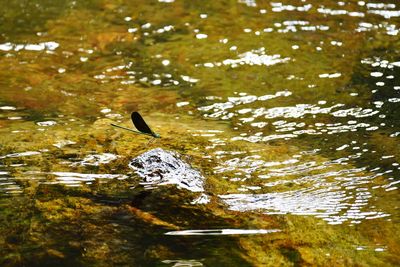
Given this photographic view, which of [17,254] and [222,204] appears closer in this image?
[17,254]

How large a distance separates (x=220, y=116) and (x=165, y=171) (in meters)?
1.69

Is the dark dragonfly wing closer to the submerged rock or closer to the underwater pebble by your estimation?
the submerged rock

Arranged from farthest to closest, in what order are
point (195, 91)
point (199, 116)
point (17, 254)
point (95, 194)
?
point (195, 91)
point (199, 116)
point (95, 194)
point (17, 254)

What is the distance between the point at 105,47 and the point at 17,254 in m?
4.73

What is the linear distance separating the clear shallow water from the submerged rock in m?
0.10

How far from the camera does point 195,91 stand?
6.34m

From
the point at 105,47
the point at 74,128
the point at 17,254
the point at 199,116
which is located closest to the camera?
the point at 17,254

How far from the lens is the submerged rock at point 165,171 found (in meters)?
4.07

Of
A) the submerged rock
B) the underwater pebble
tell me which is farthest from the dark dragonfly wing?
the underwater pebble

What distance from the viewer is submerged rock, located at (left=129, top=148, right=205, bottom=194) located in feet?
13.4

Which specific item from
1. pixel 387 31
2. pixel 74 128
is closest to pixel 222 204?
pixel 74 128

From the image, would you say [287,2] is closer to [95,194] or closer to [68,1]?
[68,1]

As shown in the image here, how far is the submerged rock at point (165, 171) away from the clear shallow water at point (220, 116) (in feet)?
0.32

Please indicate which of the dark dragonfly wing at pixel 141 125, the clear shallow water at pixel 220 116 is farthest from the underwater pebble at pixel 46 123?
the dark dragonfly wing at pixel 141 125
